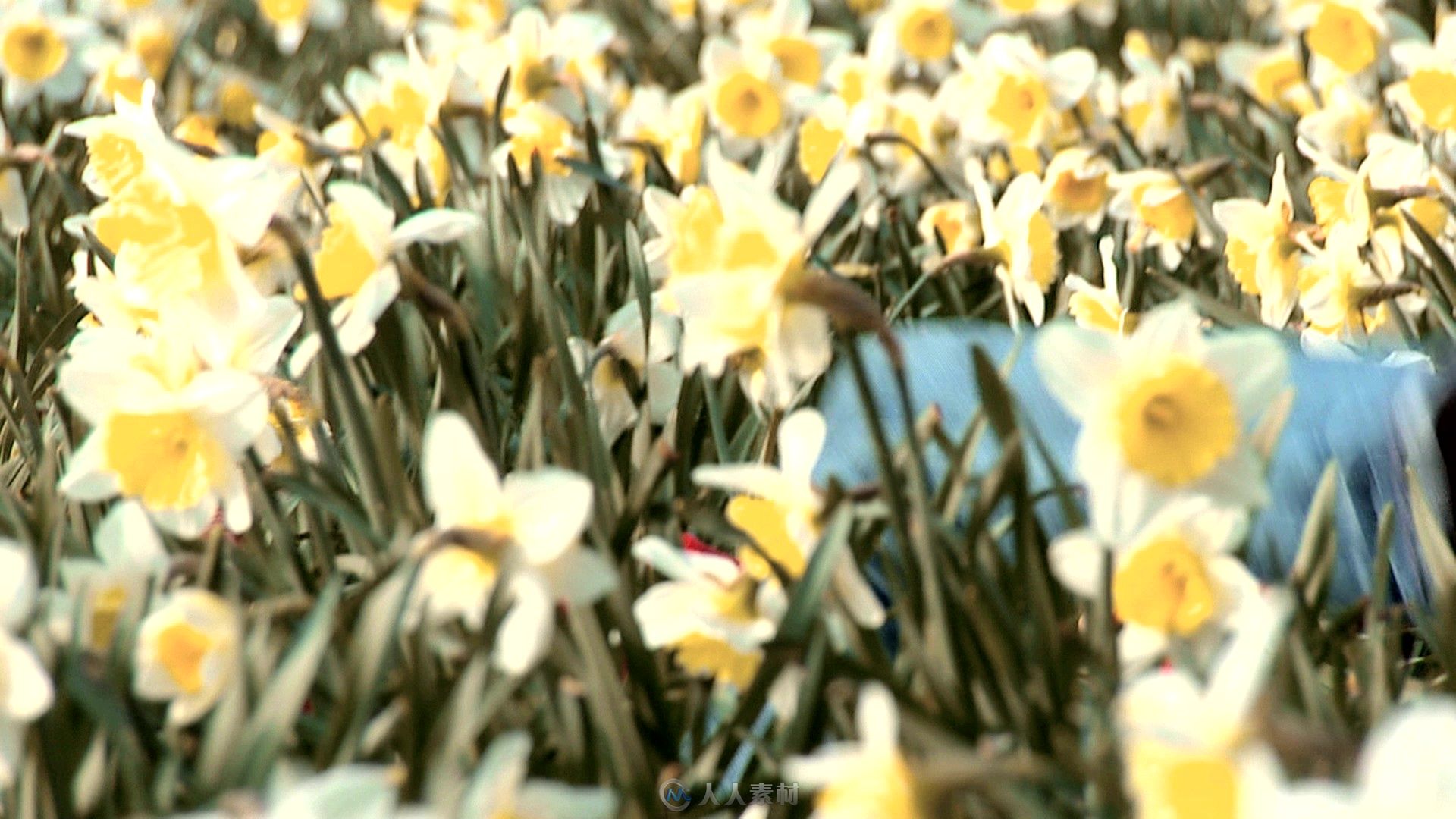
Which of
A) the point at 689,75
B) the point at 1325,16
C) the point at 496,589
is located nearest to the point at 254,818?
the point at 496,589

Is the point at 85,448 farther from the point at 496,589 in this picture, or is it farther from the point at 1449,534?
the point at 1449,534

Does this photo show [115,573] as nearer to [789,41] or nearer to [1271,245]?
[1271,245]

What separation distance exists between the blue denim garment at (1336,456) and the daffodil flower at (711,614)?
1.22ft

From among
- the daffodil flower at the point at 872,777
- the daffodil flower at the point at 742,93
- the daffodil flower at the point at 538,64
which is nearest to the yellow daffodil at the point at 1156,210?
the daffodil flower at the point at 742,93

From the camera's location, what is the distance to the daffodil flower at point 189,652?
1.19m

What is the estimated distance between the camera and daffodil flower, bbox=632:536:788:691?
4.17 ft

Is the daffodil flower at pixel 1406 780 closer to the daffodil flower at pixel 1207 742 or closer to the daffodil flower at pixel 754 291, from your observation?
the daffodil flower at pixel 1207 742

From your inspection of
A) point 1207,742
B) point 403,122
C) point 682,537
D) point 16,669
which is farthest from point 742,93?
point 1207,742

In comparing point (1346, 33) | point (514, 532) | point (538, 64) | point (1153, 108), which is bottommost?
point (1153, 108)

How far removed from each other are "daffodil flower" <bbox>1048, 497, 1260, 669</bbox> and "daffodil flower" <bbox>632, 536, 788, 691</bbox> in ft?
0.67

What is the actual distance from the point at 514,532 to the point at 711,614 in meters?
0.17

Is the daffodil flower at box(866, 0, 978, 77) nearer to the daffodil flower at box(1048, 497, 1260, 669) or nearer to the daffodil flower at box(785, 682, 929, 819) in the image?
the daffodil flower at box(1048, 497, 1260, 669)

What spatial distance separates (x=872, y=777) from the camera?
917mm

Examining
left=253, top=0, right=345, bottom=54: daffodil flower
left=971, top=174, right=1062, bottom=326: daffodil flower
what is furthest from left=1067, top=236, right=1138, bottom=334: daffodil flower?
left=253, top=0, right=345, bottom=54: daffodil flower
